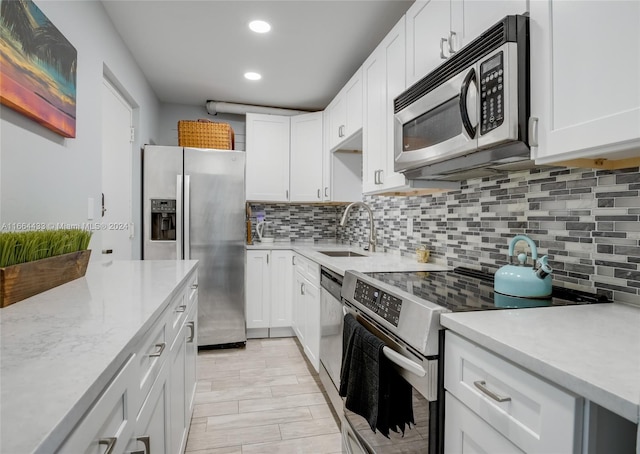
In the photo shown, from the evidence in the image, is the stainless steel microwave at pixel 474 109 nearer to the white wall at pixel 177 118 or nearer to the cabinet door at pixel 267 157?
the cabinet door at pixel 267 157

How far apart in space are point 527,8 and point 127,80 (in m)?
2.70

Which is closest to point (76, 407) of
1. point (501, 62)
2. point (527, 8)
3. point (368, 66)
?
point (501, 62)

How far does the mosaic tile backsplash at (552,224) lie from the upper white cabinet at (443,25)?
2.00 ft

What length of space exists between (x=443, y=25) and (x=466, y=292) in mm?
1169

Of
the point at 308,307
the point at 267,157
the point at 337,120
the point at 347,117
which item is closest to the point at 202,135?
the point at 267,157

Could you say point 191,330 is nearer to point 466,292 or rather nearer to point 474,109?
point 466,292

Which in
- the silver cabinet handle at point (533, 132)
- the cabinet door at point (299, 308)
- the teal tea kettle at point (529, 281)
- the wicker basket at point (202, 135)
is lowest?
the cabinet door at point (299, 308)

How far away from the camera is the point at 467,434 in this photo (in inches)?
35.0

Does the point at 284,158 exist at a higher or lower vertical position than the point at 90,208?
higher

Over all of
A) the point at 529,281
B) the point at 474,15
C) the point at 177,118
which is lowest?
the point at 529,281

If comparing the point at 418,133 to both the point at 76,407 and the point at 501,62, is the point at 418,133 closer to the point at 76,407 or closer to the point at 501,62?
the point at 501,62

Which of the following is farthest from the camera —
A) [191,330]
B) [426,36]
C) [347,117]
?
[347,117]

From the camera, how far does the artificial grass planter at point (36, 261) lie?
961mm

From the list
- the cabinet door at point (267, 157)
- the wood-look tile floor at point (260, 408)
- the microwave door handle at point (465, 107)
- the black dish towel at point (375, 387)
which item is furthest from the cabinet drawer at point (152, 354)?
the cabinet door at point (267, 157)
